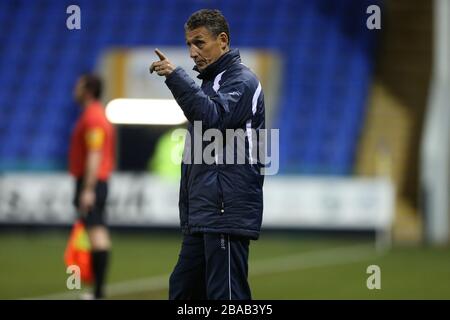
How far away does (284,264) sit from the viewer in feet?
45.5

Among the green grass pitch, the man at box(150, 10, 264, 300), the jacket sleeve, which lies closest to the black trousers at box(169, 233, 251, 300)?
the man at box(150, 10, 264, 300)

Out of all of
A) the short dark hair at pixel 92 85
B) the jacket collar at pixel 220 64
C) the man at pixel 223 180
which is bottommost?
the man at pixel 223 180

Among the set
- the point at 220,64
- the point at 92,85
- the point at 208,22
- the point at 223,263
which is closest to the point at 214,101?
the point at 220,64

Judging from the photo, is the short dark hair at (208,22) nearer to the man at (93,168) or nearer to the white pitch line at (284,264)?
the man at (93,168)

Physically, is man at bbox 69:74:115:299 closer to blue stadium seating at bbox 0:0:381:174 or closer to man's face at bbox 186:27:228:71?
man's face at bbox 186:27:228:71

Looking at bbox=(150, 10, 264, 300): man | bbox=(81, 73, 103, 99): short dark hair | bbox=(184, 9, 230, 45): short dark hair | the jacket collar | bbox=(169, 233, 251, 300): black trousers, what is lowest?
bbox=(169, 233, 251, 300): black trousers

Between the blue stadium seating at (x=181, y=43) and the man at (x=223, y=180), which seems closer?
the man at (x=223, y=180)

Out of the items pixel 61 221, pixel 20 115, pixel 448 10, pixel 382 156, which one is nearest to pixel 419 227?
pixel 382 156

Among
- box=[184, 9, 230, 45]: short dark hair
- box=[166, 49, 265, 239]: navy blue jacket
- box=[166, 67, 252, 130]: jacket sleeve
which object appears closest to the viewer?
box=[166, 67, 252, 130]: jacket sleeve

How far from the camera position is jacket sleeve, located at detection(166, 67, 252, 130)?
5.39 m

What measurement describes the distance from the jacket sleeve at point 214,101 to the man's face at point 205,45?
0.15m

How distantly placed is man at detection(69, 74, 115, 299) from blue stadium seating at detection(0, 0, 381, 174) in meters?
10.4

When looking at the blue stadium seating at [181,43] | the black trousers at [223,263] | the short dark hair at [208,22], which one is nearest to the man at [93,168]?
the black trousers at [223,263]

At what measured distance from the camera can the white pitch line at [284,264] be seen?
10359 millimetres
